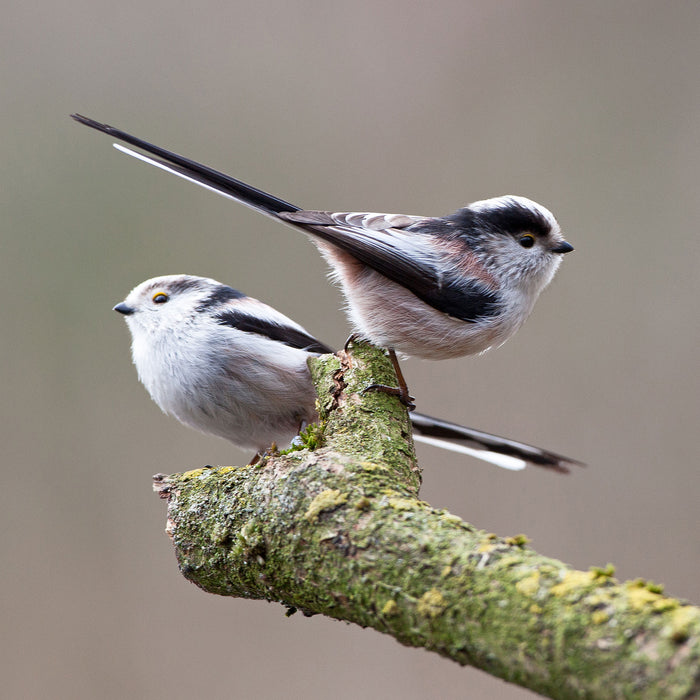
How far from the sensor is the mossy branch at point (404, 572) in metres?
1.04

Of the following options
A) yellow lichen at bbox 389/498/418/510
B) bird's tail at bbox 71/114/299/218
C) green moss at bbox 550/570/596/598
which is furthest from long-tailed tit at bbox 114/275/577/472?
green moss at bbox 550/570/596/598

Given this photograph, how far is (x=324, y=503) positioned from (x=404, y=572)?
26cm

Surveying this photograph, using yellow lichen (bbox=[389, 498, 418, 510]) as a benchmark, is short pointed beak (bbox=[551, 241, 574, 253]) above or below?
above

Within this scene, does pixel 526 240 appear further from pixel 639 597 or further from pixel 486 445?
pixel 639 597

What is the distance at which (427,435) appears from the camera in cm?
286

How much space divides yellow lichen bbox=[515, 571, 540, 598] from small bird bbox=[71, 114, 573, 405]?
1.22 metres

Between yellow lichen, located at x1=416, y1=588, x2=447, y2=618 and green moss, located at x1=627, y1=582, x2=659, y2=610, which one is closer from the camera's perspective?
green moss, located at x1=627, y1=582, x2=659, y2=610

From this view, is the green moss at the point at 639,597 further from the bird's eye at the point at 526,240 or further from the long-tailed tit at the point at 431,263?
the bird's eye at the point at 526,240

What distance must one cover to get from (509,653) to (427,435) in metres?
1.73

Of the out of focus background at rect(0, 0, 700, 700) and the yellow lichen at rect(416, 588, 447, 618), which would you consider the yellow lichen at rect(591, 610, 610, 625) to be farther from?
the out of focus background at rect(0, 0, 700, 700)

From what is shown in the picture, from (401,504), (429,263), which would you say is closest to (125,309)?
(429,263)

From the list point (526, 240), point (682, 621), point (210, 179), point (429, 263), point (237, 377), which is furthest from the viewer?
point (237, 377)

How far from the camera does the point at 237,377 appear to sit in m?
2.88

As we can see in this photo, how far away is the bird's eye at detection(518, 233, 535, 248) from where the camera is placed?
8.94 ft
